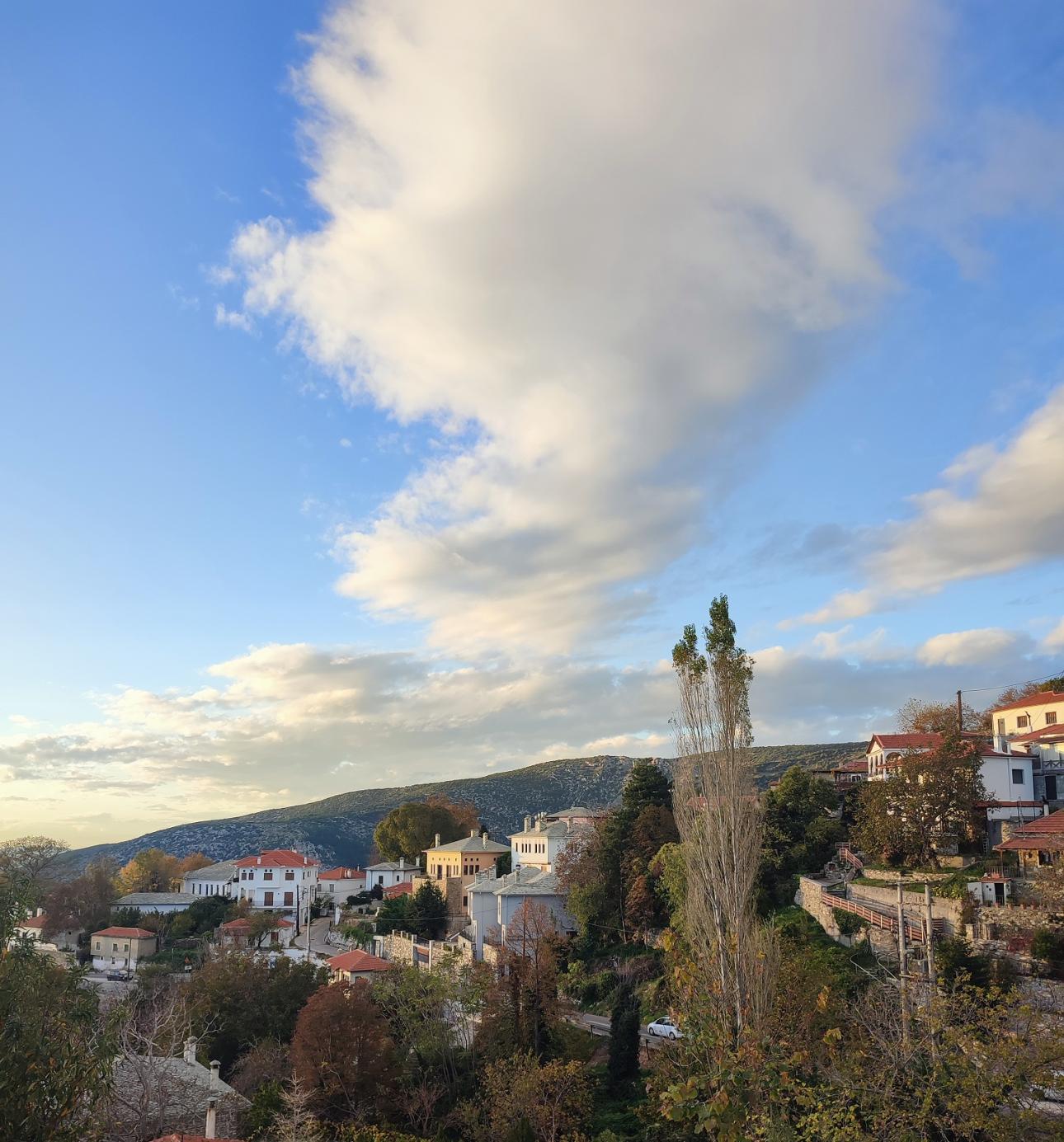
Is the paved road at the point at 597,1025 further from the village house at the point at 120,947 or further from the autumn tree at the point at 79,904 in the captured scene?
the autumn tree at the point at 79,904

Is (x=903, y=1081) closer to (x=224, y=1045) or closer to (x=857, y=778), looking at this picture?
(x=224, y=1045)

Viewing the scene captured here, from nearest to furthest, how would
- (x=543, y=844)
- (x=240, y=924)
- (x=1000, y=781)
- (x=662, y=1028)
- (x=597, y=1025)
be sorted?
(x=662, y=1028) < (x=597, y=1025) < (x=1000, y=781) < (x=240, y=924) < (x=543, y=844)

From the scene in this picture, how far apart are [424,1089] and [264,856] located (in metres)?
57.2

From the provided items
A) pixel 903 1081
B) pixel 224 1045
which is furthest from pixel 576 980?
pixel 903 1081

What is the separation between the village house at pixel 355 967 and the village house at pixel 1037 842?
2666 cm

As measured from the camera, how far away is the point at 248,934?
2233 inches

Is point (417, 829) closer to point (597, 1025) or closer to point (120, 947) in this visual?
point (120, 947)

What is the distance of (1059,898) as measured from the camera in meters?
24.5

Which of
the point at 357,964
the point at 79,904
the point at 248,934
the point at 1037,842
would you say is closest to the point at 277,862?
the point at 79,904

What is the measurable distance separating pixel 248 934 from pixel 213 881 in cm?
2651

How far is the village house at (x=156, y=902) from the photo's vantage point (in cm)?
7025

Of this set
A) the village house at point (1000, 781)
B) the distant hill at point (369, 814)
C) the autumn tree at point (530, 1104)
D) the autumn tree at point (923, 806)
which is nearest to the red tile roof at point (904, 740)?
the village house at point (1000, 781)

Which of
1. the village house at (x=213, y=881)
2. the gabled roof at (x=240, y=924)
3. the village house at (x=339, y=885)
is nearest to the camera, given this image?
the gabled roof at (x=240, y=924)

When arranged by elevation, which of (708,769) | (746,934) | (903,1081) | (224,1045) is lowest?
(224,1045)
